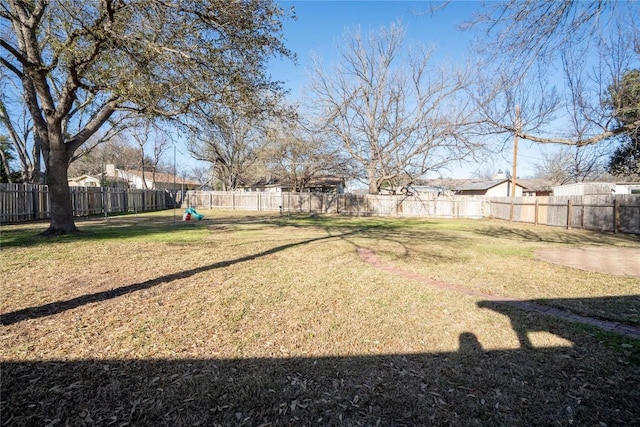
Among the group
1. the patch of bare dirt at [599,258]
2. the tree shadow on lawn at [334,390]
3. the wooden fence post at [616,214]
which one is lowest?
the tree shadow on lawn at [334,390]

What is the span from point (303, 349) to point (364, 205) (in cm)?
2323

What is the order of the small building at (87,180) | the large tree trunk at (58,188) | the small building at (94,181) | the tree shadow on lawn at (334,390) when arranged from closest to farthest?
1. the tree shadow on lawn at (334,390)
2. the large tree trunk at (58,188)
3. the small building at (94,181)
4. the small building at (87,180)

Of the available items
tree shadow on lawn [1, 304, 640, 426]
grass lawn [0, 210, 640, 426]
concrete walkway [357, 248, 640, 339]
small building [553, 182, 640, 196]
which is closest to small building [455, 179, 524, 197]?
small building [553, 182, 640, 196]

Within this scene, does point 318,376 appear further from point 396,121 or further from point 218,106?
point 396,121

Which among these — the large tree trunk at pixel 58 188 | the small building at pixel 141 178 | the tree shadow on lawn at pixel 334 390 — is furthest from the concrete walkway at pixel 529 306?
the small building at pixel 141 178

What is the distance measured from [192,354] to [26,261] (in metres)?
5.56

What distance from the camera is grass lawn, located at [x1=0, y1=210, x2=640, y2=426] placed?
7.29 feet

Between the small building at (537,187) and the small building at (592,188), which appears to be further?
the small building at (537,187)

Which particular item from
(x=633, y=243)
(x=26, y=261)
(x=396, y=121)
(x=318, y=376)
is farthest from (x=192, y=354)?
(x=396, y=121)

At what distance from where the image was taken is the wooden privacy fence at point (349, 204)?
2358 cm

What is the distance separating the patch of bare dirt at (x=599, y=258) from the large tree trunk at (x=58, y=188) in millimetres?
13100

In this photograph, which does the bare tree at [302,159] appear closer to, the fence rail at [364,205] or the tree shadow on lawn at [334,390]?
the fence rail at [364,205]

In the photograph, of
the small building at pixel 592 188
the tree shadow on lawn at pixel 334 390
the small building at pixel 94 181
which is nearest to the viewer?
the tree shadow on lawn at pixel 334 390

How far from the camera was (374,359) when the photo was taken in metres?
2.91
